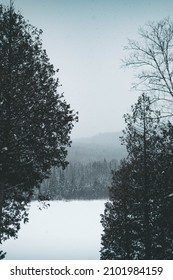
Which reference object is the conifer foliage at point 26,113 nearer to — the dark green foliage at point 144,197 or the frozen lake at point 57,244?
the dark green foliage at point 144,197

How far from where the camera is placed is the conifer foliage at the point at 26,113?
9828mm

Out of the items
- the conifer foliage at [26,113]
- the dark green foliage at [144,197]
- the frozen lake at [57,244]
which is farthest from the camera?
the frozen lake at [57,244]


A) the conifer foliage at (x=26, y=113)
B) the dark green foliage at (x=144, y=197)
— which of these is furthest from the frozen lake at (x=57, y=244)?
the conifer foliage at (x=26, y=113)

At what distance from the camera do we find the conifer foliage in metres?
9.83

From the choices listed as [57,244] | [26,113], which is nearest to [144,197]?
[26,113]

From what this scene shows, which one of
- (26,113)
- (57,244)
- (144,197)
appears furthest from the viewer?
(57,244)

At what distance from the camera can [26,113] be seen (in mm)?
9883

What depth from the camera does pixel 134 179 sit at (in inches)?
656

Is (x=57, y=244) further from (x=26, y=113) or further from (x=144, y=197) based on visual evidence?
(x=26, y=113)

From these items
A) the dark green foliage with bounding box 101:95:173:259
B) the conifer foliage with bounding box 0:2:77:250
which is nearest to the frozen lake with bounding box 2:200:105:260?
the dark green foliage with bounding box 101:95:173:259

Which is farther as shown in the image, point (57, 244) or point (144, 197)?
point (57, 244)
